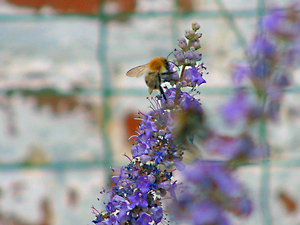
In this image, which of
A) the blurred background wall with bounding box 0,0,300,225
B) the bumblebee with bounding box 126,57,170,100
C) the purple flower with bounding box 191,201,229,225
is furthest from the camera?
the blurred background wall with bounding box 0,0,300,225

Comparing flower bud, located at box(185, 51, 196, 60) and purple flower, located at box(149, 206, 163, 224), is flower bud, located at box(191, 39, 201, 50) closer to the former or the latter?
flower bud, located at box(185, 51, 196, 60)

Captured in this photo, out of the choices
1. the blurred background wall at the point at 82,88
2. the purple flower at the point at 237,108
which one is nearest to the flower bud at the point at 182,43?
the purple flower at the point at 237,108

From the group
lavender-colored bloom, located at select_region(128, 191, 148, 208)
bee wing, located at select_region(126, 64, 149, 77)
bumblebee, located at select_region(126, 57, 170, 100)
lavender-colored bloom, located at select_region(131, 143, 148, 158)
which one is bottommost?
lavender-colored bloom, located at select_region(128, 191, 148, 208)

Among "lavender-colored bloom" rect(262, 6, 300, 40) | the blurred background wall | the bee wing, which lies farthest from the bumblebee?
the blurred background wall

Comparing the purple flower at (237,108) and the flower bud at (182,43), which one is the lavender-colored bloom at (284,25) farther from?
the flower bud at (182,43)

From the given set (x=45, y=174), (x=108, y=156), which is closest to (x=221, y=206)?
(x=108, y=156)

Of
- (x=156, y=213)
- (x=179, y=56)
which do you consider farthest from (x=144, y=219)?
(x=179, y=56)

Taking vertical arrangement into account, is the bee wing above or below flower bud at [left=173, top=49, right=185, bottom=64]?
above
